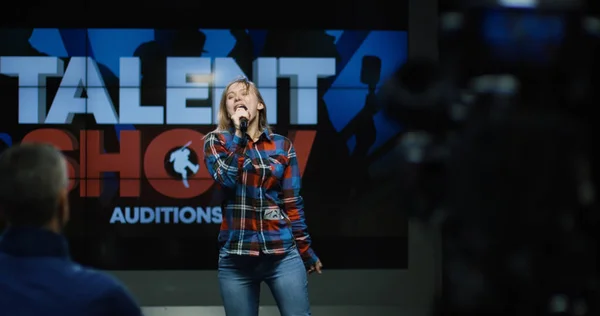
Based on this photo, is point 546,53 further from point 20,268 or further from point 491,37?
point 20,268

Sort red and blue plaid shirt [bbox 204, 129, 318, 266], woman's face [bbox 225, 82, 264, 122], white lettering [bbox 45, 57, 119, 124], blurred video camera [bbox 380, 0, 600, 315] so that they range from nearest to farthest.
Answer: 1. blurred video camera [bbox 380, 0, 600, 315]
2. red and blue plaid shirt [bbox 204, 129, 318, 266]
3. woman's face [bbox 225, 82, 264, 122]
4. white lettering [bbox 45, 57, 119, 124]

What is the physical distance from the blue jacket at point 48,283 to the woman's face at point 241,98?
2872mm

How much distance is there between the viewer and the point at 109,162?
948 cm

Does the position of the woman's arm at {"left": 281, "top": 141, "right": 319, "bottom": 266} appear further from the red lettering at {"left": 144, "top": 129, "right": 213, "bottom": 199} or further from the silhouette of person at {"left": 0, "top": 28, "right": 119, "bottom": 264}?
the silhouette of person at {"left": 0, "top": 28, "right": 119, "bottom": 264}

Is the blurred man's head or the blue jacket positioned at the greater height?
the blurred man's head

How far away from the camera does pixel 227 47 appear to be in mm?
9461

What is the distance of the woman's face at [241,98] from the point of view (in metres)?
4.96

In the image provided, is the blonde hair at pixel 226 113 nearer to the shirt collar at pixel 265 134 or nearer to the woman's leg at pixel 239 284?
the shirt collar at pixel 265 134

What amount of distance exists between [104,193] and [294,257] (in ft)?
16.0

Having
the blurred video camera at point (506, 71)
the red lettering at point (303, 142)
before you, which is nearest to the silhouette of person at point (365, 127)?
the red lettering at point (303, 142)

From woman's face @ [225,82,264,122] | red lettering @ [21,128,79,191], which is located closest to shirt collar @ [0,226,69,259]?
woman's face @ [225,82,264,122]

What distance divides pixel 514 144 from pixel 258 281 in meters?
2.99

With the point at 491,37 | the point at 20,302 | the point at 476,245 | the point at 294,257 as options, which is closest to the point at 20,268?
the point at 20,302

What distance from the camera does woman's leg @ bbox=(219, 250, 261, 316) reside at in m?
4.86
